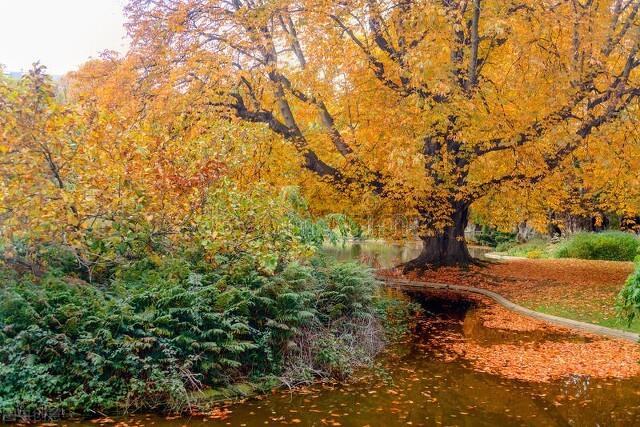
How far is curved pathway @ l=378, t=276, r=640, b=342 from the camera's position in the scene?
40.7 feet

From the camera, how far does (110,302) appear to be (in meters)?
8.06

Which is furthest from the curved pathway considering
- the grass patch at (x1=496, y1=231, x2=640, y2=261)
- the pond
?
the grass patch at (x1=496, y1=231, x2=640, y2=261)

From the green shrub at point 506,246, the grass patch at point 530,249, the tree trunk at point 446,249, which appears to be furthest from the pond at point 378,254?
the tree trunk at point 446,249

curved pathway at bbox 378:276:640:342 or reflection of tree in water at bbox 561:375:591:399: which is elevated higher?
curved pathway at bbox 378:276:640:342

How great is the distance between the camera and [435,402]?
7863 mm

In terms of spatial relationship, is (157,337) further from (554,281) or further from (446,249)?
(446,249)

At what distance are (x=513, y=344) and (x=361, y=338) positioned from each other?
3247 millimetres

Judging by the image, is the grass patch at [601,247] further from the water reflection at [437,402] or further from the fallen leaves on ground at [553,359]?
the water reflection at [437,402]

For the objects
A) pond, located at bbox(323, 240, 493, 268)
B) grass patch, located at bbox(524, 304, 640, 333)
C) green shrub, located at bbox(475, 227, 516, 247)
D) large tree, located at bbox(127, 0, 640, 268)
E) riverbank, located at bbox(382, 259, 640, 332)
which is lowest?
grass patch, located at bbox(524, 304, 640, 333)

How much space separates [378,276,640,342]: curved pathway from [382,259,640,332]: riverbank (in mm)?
295

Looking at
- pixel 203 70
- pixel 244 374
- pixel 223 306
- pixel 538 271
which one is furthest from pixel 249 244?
pixel 538 271

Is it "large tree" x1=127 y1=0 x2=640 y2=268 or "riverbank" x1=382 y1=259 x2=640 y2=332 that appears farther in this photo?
"large tree" x1=127 y1=0 x2=640 y2=268

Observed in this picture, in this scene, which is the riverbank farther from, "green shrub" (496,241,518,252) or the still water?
"green shrub" (496,241,518,252)

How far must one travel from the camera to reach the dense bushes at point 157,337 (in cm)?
724
